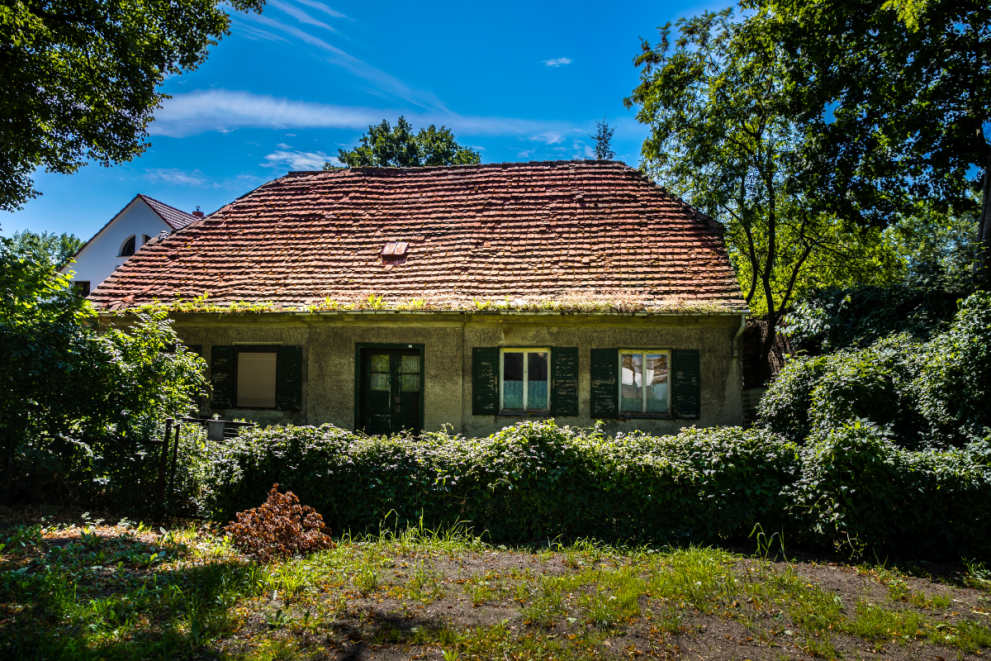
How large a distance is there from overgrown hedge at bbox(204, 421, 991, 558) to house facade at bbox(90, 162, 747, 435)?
376 cm

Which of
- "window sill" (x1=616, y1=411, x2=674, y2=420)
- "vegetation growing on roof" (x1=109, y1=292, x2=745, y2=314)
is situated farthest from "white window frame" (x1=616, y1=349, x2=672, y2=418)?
"vegetation growing on roof" (x1=109, y1=292, x2=745, y2=314)

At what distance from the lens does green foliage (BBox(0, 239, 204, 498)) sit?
243 inches

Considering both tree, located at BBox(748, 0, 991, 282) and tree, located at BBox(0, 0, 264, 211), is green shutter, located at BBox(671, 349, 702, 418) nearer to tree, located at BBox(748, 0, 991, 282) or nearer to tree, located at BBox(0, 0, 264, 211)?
tree, located at BBox(748, 0, 991, 282)

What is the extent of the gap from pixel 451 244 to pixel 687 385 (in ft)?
18.6

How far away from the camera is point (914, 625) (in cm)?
419

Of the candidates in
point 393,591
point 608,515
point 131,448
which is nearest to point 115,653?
point 393,591

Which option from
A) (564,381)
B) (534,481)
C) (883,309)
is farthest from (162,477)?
(883,309)

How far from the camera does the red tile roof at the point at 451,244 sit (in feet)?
36.5

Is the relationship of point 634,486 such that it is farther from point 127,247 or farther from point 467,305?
point 127,247

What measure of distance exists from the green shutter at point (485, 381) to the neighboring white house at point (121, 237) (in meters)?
25.0

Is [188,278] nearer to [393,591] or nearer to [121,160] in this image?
[121,160]

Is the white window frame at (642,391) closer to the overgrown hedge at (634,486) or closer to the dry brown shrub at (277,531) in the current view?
the overgrown hedge at (634,486)

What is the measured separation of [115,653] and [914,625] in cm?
548

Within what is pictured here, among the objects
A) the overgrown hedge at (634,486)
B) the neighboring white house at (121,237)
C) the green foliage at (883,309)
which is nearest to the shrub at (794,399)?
the green foliage at (883,309)
